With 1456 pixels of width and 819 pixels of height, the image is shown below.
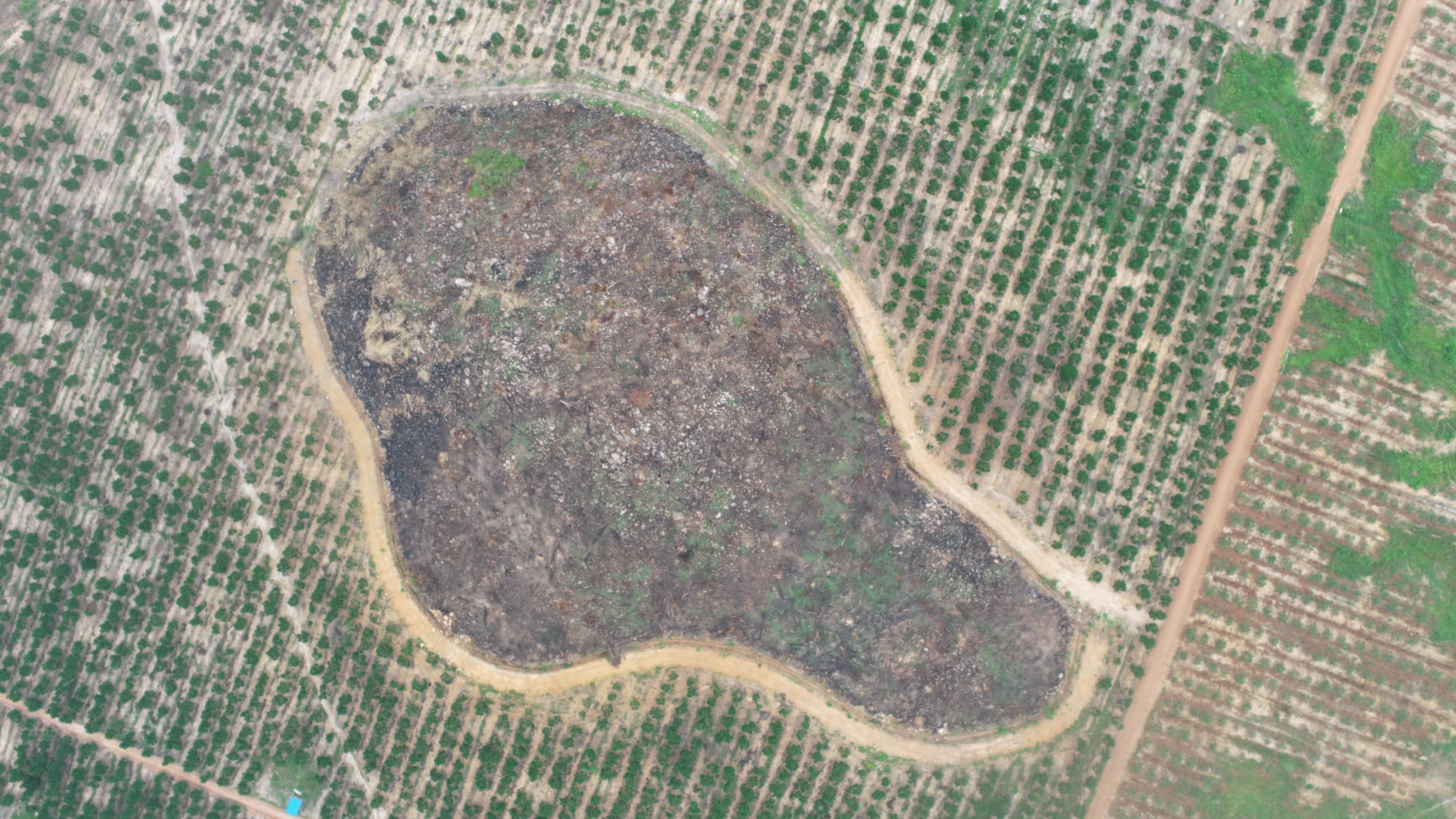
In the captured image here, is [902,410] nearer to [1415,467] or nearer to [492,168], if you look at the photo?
[492,168]

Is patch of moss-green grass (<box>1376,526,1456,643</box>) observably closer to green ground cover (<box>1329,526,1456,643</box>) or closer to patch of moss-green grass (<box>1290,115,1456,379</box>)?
green ground cover (<box>1329,526,1456,643</box>)

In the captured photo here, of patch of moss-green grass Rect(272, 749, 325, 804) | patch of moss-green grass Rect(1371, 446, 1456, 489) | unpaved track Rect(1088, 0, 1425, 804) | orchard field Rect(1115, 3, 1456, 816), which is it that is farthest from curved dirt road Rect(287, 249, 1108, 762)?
patch of moss-green grass Rect(1371, 446, 1456, 489)

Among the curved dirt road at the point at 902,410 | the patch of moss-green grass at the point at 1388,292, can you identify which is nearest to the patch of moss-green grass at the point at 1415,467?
the patch of moss-green grass at the point at 1388,292

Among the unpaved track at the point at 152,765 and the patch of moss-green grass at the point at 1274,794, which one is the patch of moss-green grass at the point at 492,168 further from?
the patch of moss-green grass at the point at 1274,794

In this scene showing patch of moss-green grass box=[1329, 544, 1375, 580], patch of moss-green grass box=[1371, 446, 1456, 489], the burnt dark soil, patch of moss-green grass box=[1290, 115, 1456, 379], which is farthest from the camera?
patch of moss-green grass box=[1290, 115, 1456, 379]

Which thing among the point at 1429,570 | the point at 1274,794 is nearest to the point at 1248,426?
the point at 1429,570

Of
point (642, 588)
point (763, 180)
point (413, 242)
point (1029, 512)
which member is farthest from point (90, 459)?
point (1029, 512)
